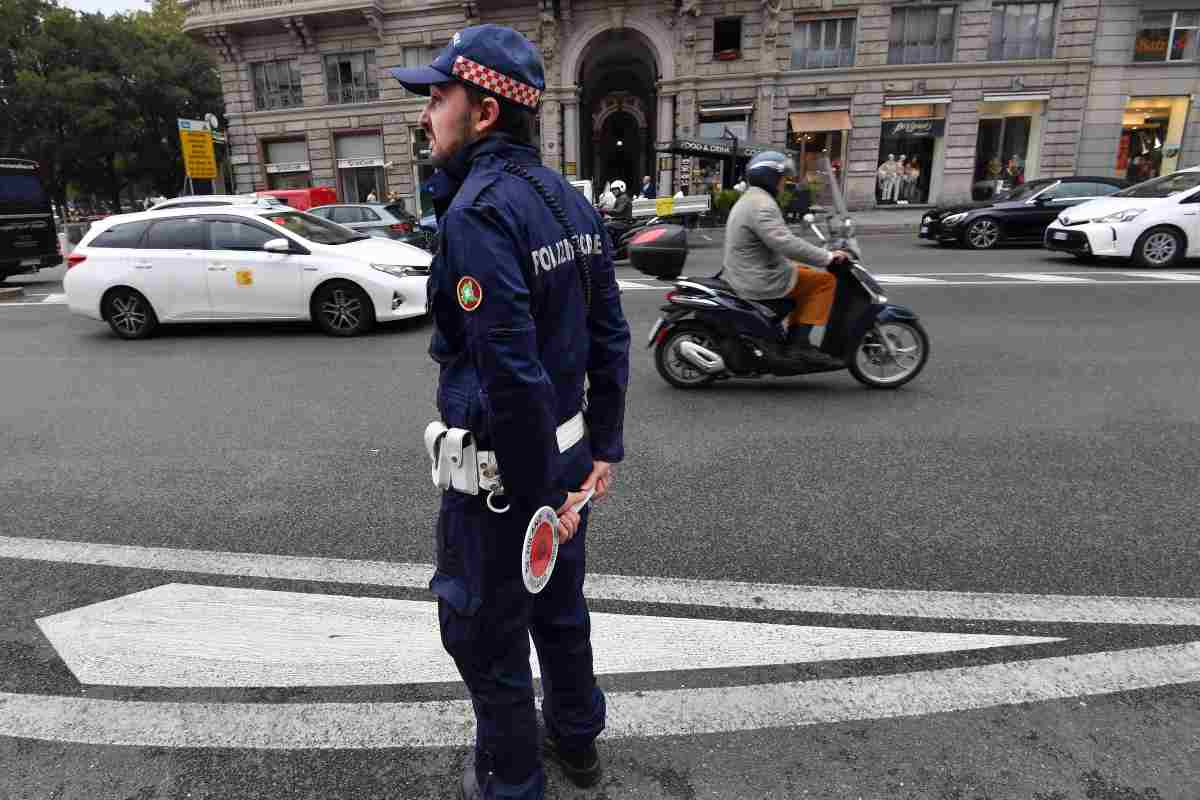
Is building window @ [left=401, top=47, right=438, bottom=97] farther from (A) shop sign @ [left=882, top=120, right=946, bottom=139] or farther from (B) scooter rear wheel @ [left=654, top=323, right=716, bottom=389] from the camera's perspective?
(B) scooter rear wheel @ [left=654, top=323, right=716, bottom=389]

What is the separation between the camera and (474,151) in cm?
166

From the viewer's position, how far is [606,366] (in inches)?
76.2

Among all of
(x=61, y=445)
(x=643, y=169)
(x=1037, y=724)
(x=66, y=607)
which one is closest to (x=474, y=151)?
(x=1037, y=724)

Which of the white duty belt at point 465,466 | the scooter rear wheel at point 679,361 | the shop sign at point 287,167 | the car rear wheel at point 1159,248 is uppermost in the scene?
the shop sign at point 287,167

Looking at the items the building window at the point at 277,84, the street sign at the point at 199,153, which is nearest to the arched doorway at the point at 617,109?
the building window at the point at 277,84

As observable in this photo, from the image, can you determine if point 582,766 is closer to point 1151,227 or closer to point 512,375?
point 512,375

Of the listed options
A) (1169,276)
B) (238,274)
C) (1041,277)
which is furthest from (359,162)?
(1169,276)

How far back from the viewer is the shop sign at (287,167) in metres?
32.2

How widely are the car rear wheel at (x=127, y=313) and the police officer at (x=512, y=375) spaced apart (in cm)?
866

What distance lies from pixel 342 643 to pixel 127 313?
26.5 feet

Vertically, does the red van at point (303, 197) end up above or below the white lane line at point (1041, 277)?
above

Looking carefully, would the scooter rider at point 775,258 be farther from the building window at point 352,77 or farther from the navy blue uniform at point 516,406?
the building window at point 352,77

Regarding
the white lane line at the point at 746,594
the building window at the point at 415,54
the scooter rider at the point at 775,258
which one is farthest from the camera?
the building window at the point at 415,54

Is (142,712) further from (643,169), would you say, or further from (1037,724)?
(643,169)
